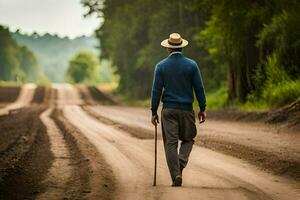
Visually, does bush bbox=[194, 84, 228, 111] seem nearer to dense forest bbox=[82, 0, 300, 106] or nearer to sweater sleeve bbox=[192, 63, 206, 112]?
dense forest bbox=[82, 0, 300, 106]

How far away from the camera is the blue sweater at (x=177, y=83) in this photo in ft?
28.2

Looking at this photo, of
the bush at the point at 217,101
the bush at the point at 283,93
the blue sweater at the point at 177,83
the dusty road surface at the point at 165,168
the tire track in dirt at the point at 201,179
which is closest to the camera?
the tire track in dirt at the point at 201,179

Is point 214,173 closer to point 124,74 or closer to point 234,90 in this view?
point 234,90

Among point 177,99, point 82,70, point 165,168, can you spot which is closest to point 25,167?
point 165,168

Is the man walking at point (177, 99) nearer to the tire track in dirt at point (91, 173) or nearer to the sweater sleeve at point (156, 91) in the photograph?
the sweater sleeve at point (156, 91)

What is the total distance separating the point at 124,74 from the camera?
66.6 meters

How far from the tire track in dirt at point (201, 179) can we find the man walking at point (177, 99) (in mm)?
584

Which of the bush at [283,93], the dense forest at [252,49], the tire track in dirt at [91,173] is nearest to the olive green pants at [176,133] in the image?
the tire track in dirt at [91,173]

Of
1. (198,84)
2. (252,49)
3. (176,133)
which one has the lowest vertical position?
(176,133)

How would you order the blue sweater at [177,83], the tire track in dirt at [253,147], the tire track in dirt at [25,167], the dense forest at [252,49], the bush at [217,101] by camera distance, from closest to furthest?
1. the tire track in dirt at [25,167]
2. the blue sweater at [177,83]
3. the tire track in dirt at [253,147]
4. the dense forest at [252,49]
5. the bush at [217,101]

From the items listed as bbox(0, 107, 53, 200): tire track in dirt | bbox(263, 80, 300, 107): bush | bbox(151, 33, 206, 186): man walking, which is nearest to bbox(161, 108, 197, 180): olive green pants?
bbox(151, 33, 206, 186): man walking

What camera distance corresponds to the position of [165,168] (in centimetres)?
1021

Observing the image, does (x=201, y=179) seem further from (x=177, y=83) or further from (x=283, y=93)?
(x=283, y=93)

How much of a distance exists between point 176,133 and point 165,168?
1.78 metres
